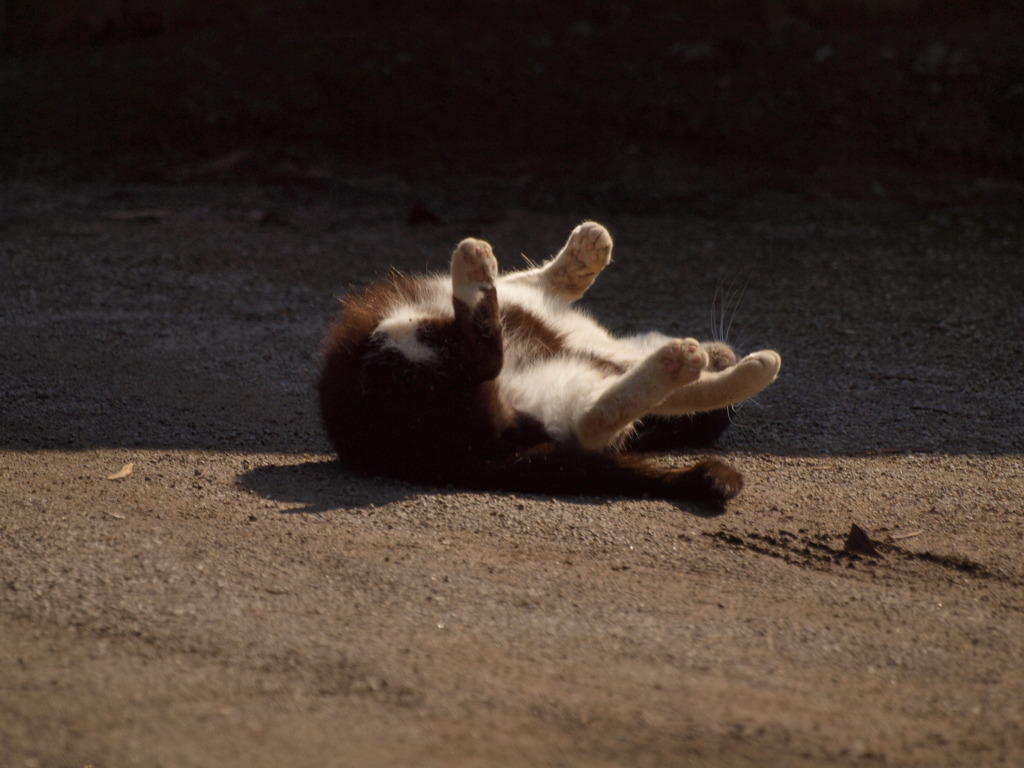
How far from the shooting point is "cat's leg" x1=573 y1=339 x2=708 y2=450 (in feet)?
9.68

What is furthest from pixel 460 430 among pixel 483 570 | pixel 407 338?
pixel 483 570

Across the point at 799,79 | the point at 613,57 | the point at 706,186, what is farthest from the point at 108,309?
the point at 799,79

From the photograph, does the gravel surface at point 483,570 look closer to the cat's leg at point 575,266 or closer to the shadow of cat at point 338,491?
the shadow of cat at point 338,491

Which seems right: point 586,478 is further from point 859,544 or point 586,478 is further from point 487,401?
point 859,544

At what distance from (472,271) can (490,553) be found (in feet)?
2.62

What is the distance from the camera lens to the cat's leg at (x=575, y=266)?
149 inches

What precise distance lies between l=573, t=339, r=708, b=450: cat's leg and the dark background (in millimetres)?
4289

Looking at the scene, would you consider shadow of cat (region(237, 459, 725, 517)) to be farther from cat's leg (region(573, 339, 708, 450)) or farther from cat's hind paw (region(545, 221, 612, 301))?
cat's hind paw (region(545, 221, 612, 301))

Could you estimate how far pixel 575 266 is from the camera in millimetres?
3855

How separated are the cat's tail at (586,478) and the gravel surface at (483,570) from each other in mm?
76

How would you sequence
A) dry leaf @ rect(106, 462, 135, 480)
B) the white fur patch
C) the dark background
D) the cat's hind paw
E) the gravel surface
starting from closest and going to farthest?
the gravel surface
the white fur patch
dry leaf @ rect(106, 462, 135, 480)
the cat's hind paw
the dark background

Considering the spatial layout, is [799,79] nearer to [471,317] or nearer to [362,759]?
[471,317]

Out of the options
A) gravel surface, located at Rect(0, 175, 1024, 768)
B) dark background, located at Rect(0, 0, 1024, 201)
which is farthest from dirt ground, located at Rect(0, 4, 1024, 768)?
dark background, located at Rect(0, 0, 1024, 201)

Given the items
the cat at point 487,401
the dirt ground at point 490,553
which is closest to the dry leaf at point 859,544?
the dirt ground at point 490,553
